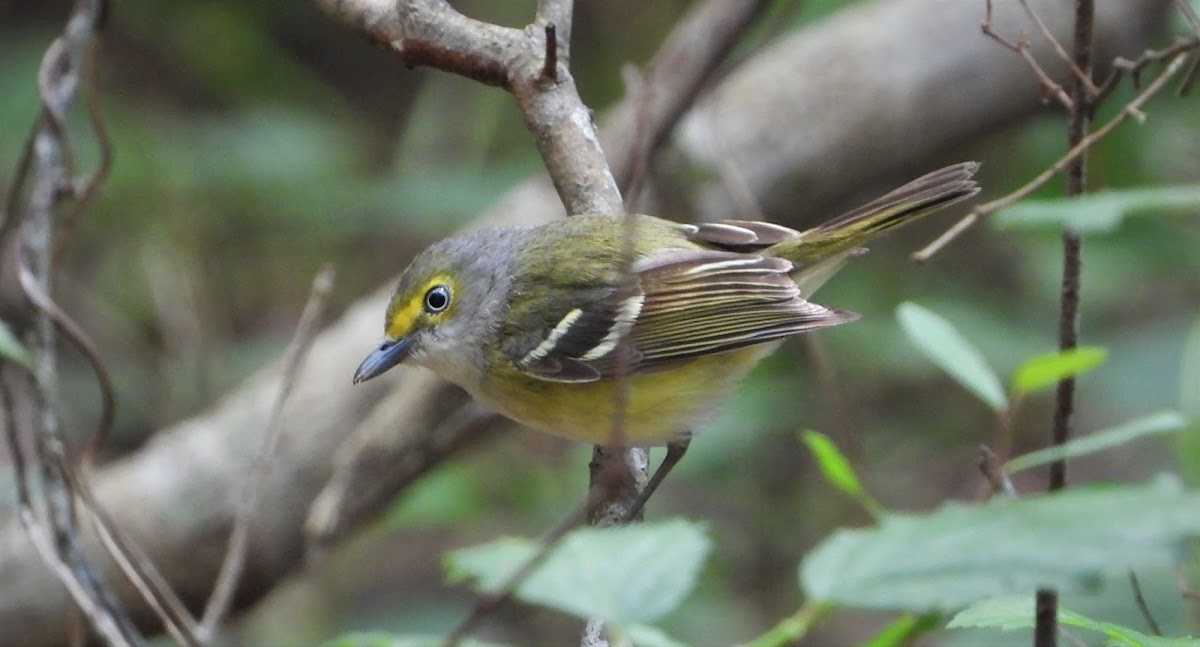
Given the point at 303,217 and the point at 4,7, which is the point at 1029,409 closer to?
the point at 303,217

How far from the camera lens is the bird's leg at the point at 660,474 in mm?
2133

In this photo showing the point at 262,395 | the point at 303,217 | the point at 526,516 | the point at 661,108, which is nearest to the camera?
the point at 661,108

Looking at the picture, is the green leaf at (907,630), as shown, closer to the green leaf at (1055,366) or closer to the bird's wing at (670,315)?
the green leaf at (1055,366)

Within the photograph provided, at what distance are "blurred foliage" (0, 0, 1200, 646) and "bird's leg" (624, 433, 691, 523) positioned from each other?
1155 millimetres

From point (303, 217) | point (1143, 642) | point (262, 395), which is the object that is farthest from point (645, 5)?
point (1143, 642)

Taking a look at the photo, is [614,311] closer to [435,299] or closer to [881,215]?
[435,299]

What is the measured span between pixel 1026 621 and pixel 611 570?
67 cm

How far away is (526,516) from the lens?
4207mm

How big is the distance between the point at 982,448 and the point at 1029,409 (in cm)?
436

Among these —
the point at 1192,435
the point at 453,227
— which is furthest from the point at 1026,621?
the point at 453,227

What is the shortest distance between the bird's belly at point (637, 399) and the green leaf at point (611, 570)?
155 centimetres

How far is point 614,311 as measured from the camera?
2650 millimetres

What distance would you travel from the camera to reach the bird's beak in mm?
2652

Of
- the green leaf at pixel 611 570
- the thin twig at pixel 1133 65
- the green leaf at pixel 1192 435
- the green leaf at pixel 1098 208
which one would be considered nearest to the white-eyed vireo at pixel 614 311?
the green leaf at pixel 1192 435
